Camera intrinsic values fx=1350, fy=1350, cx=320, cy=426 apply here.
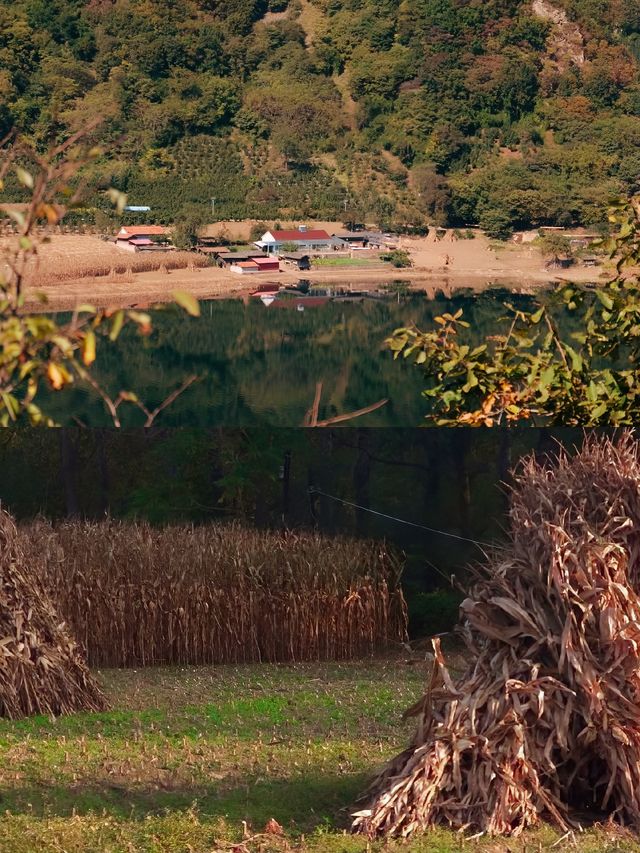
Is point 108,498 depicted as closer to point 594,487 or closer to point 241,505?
point 241,505

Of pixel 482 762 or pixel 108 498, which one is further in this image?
pixel 108 498

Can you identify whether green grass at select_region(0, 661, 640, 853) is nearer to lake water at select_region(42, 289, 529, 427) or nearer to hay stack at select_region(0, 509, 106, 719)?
hay stack at select_region(0, 509, 106, 719)

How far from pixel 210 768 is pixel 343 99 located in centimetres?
994

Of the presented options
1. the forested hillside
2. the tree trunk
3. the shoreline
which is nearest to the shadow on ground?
the tree trunk

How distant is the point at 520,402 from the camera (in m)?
9.07

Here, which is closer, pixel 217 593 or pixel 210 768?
pixel 210 768

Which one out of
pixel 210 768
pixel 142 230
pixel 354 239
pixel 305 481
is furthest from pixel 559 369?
pixel 142 230

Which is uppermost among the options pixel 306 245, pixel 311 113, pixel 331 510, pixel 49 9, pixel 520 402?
pixel 49 9

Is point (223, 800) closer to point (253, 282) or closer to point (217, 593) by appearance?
point (217, 593)

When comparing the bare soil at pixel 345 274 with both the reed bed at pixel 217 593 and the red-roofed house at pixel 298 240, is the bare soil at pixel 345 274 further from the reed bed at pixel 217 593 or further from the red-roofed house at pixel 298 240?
the reed bed at pixel 217 593

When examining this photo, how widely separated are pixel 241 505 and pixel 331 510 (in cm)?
62

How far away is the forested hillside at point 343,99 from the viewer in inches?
535

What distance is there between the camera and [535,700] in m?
4.46

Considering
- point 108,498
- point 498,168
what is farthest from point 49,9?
point 108,498
